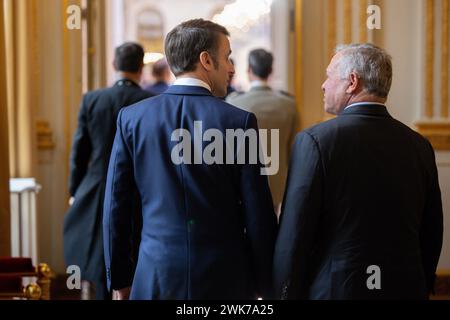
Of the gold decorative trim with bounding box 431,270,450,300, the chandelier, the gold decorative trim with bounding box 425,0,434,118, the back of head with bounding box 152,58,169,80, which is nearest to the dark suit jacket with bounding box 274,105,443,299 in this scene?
the gold decorative trim with bounding box 431,270,450,300

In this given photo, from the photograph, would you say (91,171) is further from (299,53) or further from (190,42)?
(190,42)

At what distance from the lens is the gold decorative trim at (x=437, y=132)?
14.5 ft

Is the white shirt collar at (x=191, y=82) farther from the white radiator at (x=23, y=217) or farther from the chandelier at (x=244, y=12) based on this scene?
the chandelier at (x=244, y=12)

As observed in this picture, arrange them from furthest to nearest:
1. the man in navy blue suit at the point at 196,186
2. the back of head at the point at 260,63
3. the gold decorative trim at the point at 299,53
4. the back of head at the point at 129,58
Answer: the gold decorative trim at the point at 299,53 < the back of head at the point at 260,63 < the back of head at the point at 129,58 < the man in navy blue suit at the point at 196,186

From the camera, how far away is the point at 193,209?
2.13 metres

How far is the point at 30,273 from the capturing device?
318 cm

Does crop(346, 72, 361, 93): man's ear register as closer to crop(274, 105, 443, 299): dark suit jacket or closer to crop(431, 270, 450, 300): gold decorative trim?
crop(274, 105, 443, 299): dark suit jacket

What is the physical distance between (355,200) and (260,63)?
2.24m

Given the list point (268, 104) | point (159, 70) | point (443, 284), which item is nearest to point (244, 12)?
point (159, 70)

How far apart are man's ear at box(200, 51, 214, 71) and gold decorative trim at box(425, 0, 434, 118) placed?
2430 mm

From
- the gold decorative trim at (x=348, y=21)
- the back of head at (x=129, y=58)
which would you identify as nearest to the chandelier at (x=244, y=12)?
the gold decorative trim at (x=348, y=21)

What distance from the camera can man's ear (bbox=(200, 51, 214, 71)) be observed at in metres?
2.19

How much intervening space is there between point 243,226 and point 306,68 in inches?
110

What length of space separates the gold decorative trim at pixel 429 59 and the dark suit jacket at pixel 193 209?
2460 mm
